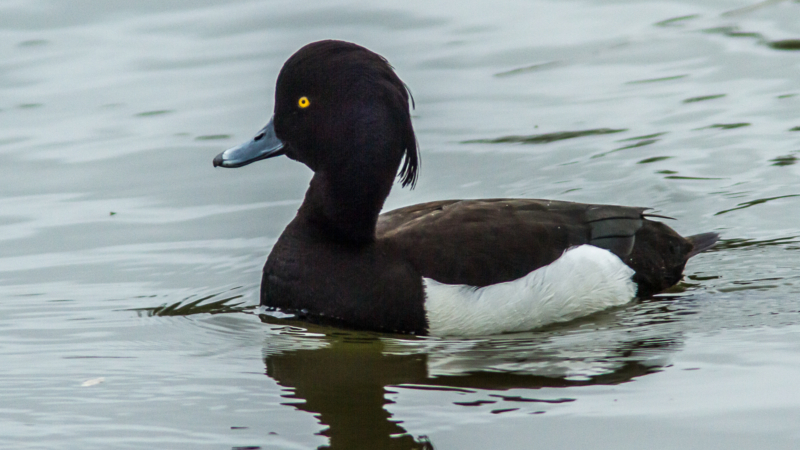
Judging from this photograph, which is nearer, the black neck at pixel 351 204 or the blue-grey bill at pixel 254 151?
the black neck at pixel 351 204

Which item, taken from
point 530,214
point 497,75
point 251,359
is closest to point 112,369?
point 251,359

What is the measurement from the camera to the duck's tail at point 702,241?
22.1ft

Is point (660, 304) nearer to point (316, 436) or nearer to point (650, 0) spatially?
point (316, 436)

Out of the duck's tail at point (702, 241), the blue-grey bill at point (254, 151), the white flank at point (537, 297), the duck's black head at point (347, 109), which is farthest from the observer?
the duck's tail at point (702, 241)

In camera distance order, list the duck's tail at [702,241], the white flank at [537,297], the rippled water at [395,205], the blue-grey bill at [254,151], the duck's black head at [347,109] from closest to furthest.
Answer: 1. the rippled water at [395,205]
2. the white flank at [537,297]
3. the duck's black head at [347,109]
4. the blue-grey bill at [254,151]
5. the duck's tail at [702,241]

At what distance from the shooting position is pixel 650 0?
1202 cm

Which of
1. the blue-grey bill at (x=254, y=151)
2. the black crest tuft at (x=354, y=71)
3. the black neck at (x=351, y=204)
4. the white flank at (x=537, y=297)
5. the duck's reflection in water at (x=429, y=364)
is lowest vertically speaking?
the duck's reflection in water at (x=429, y=364)

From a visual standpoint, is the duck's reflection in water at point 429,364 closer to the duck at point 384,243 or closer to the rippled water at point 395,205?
the rippled water at point 395,205

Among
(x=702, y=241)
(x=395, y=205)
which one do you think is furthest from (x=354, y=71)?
(x=702, y=241)

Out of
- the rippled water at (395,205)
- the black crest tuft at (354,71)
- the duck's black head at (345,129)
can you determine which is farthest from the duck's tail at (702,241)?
the black crest tuft at (354,71)

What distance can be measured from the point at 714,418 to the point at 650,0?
837cm

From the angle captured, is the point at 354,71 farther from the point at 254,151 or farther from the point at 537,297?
the point at 537,297

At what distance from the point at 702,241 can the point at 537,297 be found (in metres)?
1.45

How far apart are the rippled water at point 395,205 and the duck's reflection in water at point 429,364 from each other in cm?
2
